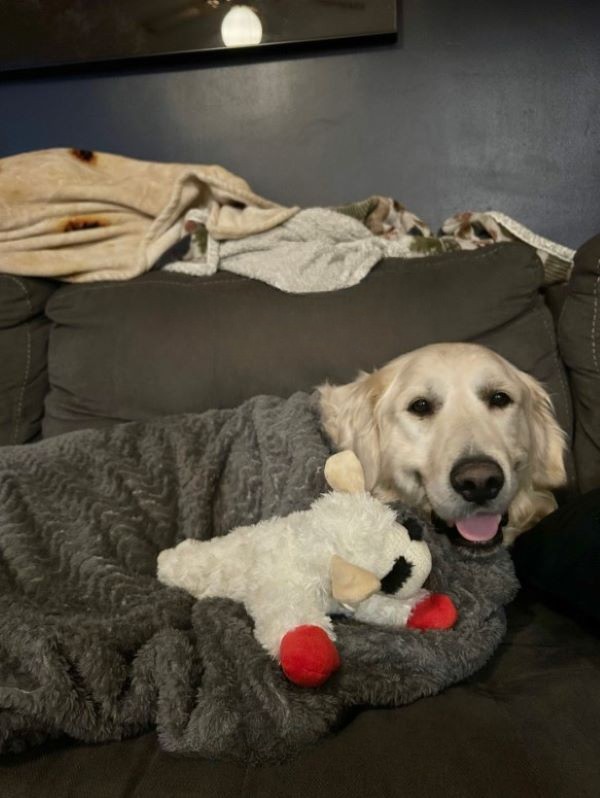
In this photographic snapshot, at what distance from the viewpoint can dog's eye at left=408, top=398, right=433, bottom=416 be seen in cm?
118

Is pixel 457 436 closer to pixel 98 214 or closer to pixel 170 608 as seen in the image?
pixel 170 608

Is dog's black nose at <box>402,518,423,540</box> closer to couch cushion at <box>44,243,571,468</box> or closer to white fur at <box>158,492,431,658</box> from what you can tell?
white fur at <box>158,492,431,658</box>

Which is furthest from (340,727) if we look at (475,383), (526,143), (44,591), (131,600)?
(526,143)

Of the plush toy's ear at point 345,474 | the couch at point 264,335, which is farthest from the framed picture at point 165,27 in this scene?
the plush toy's ear at point 345,474

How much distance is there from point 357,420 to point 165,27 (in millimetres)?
1358

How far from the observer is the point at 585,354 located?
4.56 ft

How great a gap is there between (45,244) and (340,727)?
1.35 metres

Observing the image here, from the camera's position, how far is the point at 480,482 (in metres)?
0.98

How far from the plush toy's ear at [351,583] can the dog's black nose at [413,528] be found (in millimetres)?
133

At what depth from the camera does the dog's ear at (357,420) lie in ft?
4.10

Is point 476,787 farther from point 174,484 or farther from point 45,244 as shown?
point 45,244

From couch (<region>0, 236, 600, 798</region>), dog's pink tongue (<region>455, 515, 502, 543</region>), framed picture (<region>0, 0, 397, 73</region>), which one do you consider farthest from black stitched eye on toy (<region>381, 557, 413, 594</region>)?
framed picture (<region>0, 0, 397, 73</region>)

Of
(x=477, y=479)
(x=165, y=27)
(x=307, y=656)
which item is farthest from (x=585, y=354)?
(x=165, y=27)

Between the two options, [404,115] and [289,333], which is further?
[404,115]
